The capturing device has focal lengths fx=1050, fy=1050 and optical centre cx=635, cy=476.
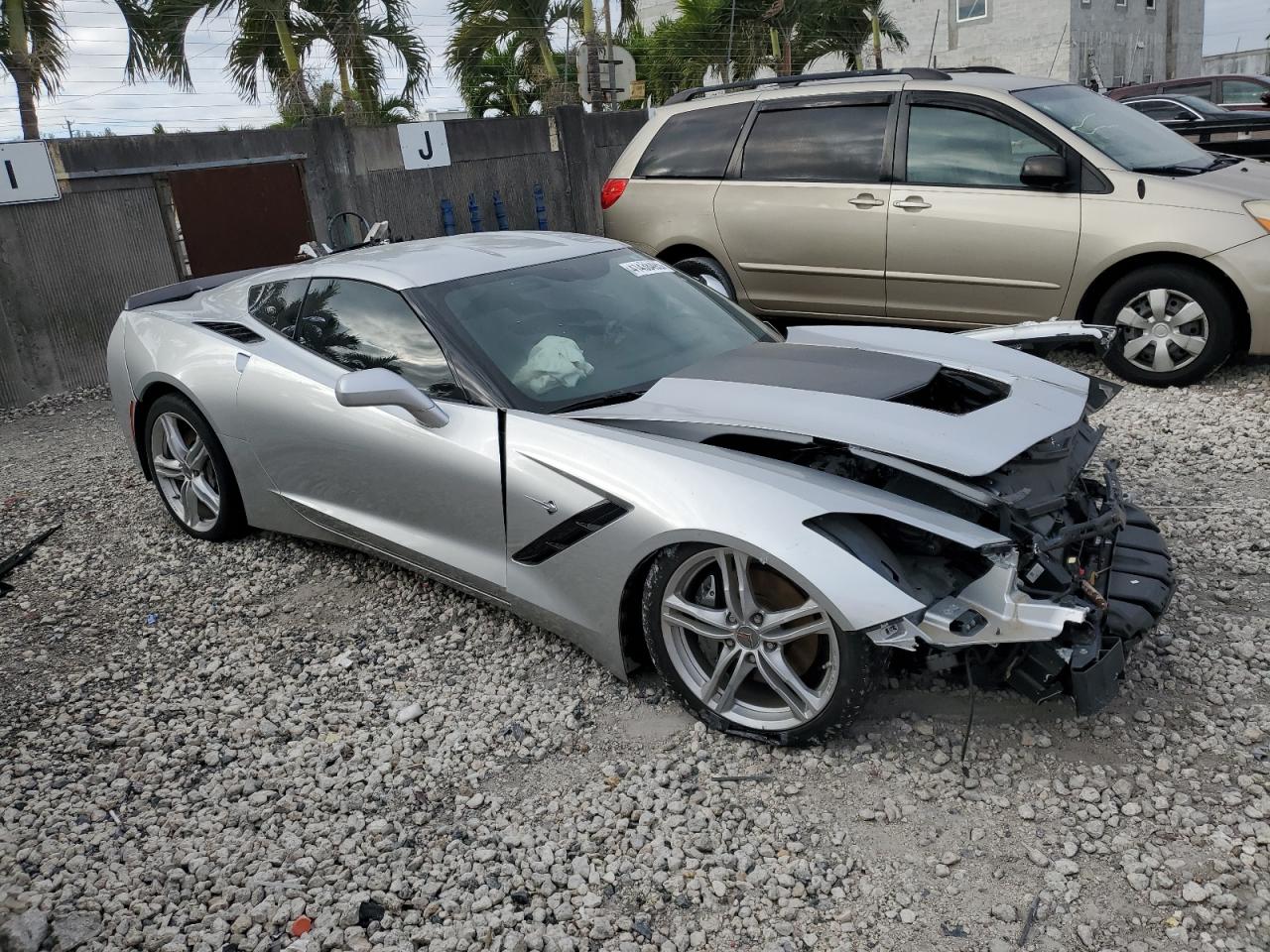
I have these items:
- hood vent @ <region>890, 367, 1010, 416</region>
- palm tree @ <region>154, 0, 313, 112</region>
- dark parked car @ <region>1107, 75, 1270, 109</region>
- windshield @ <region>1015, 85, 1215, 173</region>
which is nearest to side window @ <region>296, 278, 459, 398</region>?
hood vent @ <region>890, 367, 1010, 416</region>

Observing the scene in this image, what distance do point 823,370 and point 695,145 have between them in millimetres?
4562

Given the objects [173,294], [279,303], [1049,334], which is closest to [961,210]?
Answer: [1049,334]

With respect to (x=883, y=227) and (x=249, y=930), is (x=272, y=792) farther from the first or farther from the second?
(x=883, y=227)

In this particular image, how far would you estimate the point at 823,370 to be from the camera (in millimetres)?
3496

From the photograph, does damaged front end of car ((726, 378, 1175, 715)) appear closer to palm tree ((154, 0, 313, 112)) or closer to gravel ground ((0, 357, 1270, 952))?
gravel ground ((0, 357, 1270, 952))

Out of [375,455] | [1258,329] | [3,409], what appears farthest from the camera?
[3,409]

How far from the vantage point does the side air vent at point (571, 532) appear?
314 centimetres

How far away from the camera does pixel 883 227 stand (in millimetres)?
6684

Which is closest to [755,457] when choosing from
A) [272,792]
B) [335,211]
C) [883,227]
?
[272,792]

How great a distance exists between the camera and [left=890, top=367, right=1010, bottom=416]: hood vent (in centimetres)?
344

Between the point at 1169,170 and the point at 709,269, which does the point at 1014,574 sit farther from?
the point at 709,269

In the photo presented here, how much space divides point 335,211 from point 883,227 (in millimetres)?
6092

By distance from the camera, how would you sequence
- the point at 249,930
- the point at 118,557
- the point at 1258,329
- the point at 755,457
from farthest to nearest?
the point at 1258,329 < the point at 118,557 < the point at 755,457 < the point at 249,930

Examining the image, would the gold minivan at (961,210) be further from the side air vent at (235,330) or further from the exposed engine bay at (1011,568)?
the exposed engine bay at (1011,568)
